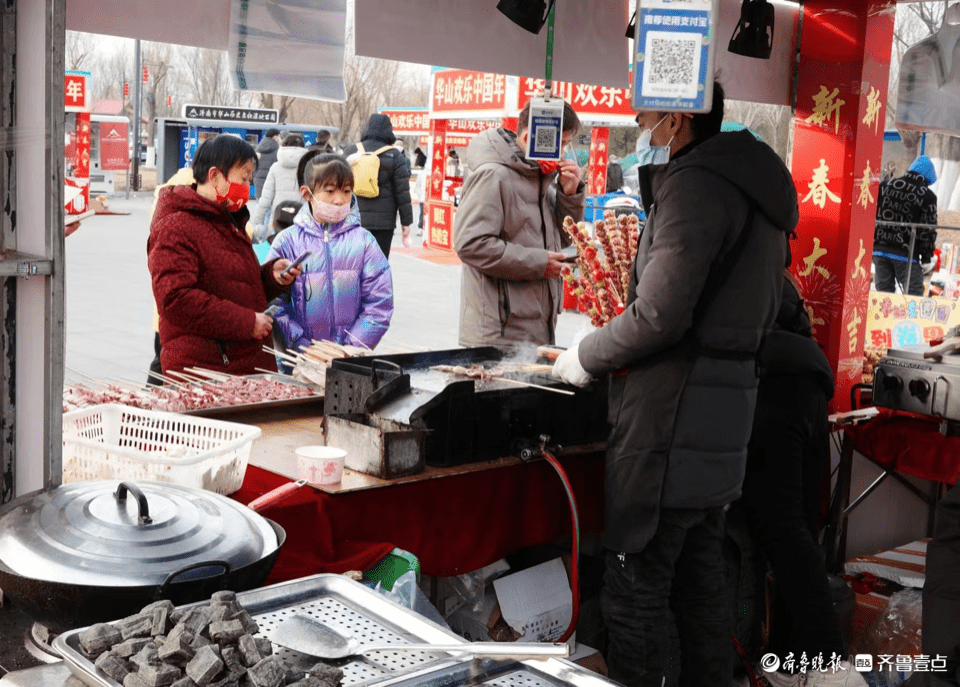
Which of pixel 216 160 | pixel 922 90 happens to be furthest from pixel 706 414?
pixel 922 90

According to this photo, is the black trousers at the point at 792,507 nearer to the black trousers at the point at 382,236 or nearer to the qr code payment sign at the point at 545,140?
the qr code payment sign at the point at 545,140

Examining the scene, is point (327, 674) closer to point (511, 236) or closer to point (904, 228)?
point (511, 236)

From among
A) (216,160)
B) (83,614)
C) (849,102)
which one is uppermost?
(849,102)

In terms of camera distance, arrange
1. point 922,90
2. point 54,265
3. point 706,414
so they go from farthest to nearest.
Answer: point 922,90 → point 706,414 → point 54,265

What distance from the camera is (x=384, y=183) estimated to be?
10.3 meters

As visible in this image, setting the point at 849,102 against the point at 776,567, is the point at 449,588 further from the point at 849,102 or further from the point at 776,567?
the point at 849,102

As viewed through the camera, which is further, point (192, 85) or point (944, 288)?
point (192, 85)

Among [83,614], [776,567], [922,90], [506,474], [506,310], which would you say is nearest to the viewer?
[83,614]

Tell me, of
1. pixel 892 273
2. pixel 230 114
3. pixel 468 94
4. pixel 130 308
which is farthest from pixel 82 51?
pixel 892 273

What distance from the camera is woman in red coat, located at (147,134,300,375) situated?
3.90m

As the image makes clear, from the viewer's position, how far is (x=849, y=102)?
15.9ft

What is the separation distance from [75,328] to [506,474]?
8089 millimetres

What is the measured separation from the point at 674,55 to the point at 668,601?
1923mm

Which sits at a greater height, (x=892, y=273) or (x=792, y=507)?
(x=892, y=273)
